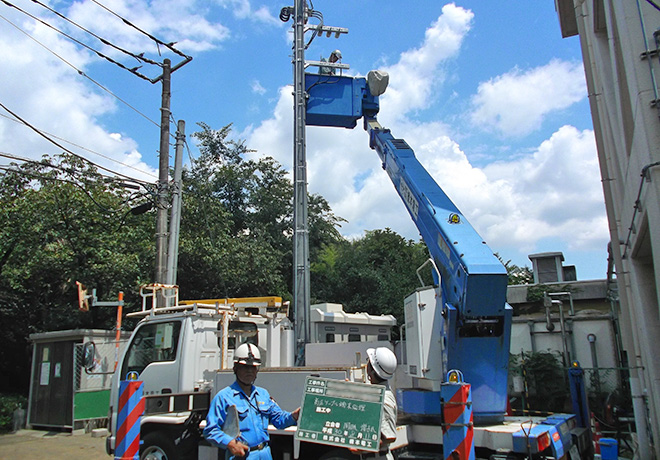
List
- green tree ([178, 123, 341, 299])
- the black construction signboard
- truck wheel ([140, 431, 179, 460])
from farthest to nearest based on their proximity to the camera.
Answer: green tree ([178, 123, 341, 299]) < truck wheel ([140, 431, 179, 460]) < the black construction signboard

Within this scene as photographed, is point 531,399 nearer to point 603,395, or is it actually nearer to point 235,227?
point 603,395

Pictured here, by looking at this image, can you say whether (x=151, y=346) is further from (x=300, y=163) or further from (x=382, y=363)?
(x=300, y=163)

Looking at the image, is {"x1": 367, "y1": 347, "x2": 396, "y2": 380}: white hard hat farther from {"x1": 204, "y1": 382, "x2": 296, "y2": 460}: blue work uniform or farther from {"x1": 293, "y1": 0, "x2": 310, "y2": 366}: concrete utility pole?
{"x1": 293, "y1": 0, "x2": 310, "y2": 366}: concrete utility pole

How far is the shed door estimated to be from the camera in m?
14.4

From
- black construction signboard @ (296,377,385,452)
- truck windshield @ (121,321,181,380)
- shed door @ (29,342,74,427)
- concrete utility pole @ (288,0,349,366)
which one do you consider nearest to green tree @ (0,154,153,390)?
shed door @ (29,342,74,427)

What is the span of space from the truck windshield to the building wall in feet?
19.7

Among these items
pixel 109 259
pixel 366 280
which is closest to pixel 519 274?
pixel 366 280

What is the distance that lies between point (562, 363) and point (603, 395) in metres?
1.21

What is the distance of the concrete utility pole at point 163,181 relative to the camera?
11125mm

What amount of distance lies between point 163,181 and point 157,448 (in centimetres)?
677

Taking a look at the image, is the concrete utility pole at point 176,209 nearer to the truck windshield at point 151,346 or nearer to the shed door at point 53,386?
the truck windshield at point 151,346

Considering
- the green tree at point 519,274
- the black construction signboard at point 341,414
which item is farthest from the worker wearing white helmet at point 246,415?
the green tree at point 519,274

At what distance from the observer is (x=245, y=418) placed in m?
4.05

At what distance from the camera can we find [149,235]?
18141 mm
